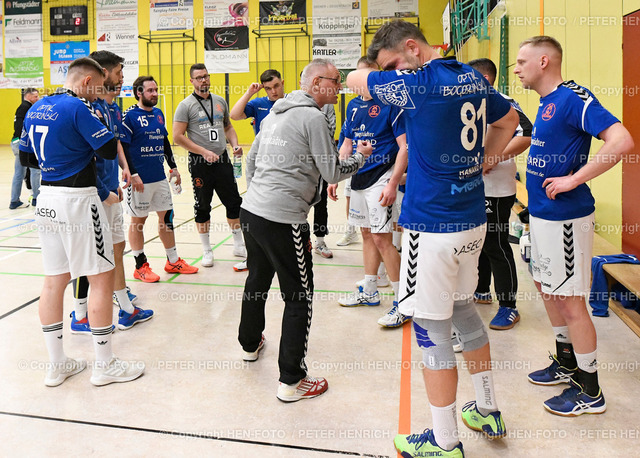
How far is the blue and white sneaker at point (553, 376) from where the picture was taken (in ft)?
9.54

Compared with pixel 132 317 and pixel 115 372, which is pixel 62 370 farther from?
pixel 132 317

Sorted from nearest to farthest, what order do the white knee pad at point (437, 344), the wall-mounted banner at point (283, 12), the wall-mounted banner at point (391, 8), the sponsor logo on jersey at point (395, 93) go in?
1. the sponsor logo on jersey at point (395, 93)
2. the white knee pad at point (437, 344)
3. the wall-mounted banner at point (391, 8)
4. the wall-mounted banner at point (283, 12)

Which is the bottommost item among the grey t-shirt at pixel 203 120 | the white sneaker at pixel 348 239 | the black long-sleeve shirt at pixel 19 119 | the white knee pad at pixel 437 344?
the white sneaker at pixel 348 239

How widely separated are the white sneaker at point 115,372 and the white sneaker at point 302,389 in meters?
0.90

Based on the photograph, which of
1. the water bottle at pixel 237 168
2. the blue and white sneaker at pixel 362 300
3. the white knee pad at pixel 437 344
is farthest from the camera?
the water bottle at pixel 237 168

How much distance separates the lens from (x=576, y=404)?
261 centimetres

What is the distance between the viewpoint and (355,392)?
2889mm

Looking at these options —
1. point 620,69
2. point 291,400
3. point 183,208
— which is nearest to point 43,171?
point 291,400

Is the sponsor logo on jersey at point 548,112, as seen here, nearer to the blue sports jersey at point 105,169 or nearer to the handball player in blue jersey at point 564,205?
the handball player in blue jersey at point 564,205

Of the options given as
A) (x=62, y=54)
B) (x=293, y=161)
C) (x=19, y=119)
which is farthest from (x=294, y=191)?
(x=62, y=54)

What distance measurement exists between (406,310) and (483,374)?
1.83 feet

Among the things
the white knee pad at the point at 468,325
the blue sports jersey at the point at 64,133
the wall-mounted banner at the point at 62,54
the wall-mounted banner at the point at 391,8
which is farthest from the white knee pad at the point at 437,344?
the wall-mounted banner at the point at 62,54

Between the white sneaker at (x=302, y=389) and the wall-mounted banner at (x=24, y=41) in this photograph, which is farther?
the wall-mounted banner at (x=24, y=41)

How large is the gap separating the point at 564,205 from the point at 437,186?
0.88 m
